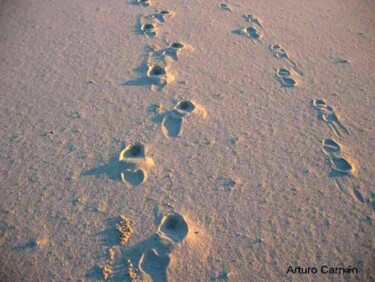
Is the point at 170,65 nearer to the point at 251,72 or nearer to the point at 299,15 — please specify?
the point at 251,72

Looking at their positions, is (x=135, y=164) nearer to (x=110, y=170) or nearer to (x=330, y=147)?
(x=110, y=170)

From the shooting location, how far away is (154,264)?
1.79 m

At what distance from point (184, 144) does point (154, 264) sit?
817 millimetres

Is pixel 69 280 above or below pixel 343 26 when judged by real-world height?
below

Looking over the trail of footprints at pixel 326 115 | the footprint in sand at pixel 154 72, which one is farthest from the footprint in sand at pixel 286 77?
the footprint in sand at pixel 154 72

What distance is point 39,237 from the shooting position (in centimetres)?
187

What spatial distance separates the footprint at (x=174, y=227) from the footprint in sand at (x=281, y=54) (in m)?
1.65

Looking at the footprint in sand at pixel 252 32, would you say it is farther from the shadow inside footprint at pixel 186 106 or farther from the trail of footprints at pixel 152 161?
the shadow inside footprint at pixel 186 106

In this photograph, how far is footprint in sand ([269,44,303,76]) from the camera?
2.95 m

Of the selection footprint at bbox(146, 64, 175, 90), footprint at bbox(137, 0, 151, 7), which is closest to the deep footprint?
footprint at bbox(146, 64, 175, 90)

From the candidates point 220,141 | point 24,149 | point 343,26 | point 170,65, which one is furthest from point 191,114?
point 343,26

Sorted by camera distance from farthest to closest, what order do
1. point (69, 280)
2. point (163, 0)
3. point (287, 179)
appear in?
point (163, 0) → point (287, 179) → point (69, 280)

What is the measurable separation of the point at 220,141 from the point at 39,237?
1.21 metres

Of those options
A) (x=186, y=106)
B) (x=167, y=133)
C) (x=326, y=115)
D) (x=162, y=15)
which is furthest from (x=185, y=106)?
(x=162, y=15)
